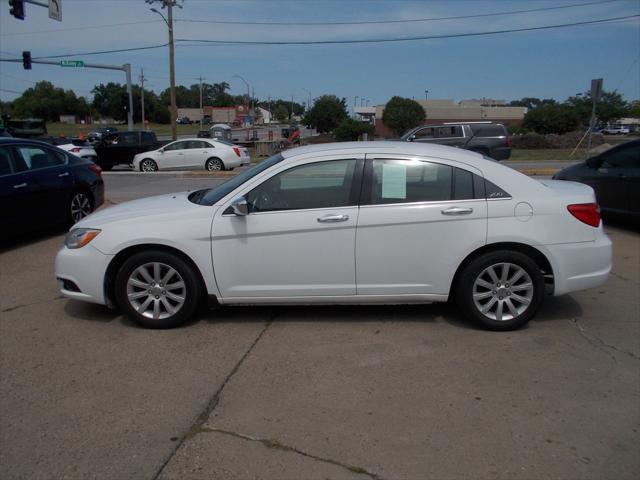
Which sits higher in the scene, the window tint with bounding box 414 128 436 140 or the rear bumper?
the window tint with bounding box 414 128 436 140

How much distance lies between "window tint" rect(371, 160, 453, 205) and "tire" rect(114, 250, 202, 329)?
5.44 ft

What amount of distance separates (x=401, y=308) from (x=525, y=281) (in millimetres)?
1149

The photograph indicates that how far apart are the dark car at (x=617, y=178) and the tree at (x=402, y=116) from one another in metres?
49.7

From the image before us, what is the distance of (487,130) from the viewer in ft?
67.9

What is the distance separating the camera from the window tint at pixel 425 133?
2192cm

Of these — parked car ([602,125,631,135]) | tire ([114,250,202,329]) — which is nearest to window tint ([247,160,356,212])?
tire ([114,250,202,329])

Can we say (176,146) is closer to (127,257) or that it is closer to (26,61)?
(26,61)

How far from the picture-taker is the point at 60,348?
14.9ft

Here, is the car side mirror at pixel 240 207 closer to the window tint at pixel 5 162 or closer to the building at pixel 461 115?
the window tint at pixel 5 162

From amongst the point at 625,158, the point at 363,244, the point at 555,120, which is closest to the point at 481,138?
the point at 625,158

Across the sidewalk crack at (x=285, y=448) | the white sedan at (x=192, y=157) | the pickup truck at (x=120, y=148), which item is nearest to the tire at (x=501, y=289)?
the sidewalk crack at (x=285, y=448)

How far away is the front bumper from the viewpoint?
482 cm

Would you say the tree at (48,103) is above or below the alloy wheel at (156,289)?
above

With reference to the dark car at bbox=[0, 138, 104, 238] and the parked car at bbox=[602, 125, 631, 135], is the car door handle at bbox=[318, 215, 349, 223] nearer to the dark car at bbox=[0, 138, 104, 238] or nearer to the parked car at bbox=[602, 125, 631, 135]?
the dark car at bbox=[0, 138, 104, 238]
